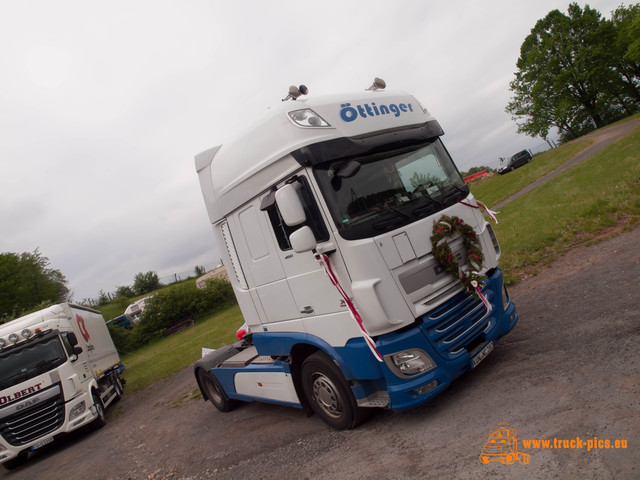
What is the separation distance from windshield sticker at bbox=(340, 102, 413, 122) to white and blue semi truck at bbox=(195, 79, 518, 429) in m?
0.02

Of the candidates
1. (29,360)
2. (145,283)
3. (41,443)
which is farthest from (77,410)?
(145,283)

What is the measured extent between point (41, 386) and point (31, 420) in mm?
710

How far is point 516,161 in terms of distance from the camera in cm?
4269

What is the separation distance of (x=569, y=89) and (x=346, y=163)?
5345cm

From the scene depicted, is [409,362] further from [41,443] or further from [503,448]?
[41,443]

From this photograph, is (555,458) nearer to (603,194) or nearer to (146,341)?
(603,194)

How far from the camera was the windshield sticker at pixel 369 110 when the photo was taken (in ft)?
14.5

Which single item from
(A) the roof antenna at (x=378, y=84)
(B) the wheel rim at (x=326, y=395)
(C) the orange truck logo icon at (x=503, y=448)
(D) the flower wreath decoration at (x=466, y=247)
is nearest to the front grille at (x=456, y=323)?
(D) the flower wreath decoration at (x=466, y=247)

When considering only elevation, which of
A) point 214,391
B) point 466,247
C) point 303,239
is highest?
point 303,239

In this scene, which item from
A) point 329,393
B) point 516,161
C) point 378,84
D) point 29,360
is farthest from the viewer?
point 516,161

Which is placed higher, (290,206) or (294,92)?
(294,92)

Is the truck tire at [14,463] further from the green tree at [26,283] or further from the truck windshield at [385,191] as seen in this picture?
the green tree at [26,283]

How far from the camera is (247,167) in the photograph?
4.87 m

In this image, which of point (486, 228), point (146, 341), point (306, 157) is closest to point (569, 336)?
point (486, 228)
